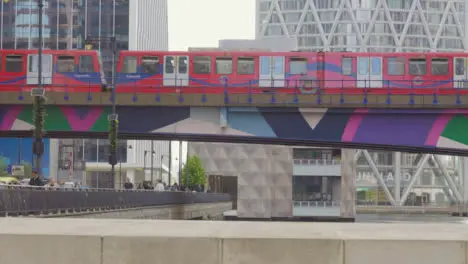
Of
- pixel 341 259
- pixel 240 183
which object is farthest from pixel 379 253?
pixel 240 183

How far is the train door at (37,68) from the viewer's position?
6308cm

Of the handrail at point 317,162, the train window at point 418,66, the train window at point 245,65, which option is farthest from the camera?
the handrail at point 317,162

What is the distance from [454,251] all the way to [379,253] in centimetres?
72

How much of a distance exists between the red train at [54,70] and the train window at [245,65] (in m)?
9.40

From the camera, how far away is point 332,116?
59094 mm

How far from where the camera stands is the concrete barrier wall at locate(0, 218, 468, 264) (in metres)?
8.84

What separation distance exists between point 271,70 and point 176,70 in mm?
6456

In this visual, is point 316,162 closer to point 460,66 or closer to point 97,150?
point 97,150

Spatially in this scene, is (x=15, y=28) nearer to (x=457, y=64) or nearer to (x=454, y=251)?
(x=457, y=64)

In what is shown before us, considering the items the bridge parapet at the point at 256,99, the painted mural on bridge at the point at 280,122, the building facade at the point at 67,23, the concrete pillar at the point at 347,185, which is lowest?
the concrete pillar at the point at 347,185

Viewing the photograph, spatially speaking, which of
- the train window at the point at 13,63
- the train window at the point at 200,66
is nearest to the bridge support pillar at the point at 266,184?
the train window at the point at 200,66

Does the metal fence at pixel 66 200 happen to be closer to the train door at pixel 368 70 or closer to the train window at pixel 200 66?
the train window at pixel 200 66

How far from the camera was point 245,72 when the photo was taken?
62812mm

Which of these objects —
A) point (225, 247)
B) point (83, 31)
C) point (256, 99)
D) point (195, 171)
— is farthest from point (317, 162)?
point (225, 247)
